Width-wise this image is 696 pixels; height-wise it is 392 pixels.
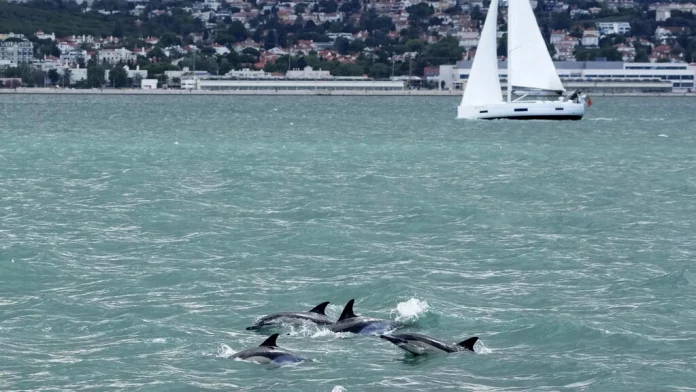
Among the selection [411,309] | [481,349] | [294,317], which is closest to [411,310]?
[411,309]

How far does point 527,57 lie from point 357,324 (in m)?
70.9

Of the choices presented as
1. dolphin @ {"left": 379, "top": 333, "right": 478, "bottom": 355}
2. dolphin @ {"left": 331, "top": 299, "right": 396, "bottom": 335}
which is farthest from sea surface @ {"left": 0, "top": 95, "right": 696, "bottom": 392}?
dolphin @ {"left": 331, "top": 299, "right": 396, "bottom": 335}

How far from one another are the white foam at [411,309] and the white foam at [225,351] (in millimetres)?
2742

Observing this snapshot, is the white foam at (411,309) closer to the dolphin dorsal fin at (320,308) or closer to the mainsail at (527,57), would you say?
the dolphin dorsal fin at (320,308)

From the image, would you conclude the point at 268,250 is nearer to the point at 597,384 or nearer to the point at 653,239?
the point at 653,239

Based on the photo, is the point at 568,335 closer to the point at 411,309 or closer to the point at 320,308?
the point at 411,309

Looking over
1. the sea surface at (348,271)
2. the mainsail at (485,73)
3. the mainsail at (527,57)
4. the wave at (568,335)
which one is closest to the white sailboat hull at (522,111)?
the mainsail at (485,73)

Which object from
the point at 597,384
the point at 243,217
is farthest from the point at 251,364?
the point at 243,217

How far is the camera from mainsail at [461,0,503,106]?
285ft

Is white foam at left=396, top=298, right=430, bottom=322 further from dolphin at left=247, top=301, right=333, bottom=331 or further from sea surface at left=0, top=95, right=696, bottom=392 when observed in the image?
dolphin at left=247, top=301, right=333, bottom=331

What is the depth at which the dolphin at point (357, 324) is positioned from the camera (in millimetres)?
20234

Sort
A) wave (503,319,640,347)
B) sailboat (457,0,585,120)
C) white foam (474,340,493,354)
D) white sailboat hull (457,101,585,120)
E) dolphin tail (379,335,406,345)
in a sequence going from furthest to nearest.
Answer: sailboat (457,0,585,120) < white sailboat hull (457,101,585,120) < wave (503,319,640,347) < white foam (474,340,493,354) < dolphin tail (379,335,406,345)

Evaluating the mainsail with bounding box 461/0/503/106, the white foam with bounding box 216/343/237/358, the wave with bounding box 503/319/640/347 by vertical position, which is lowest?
the mainsail with bounding box 461/0/503/106

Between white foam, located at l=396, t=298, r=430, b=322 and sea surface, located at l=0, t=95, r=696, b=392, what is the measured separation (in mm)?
41
